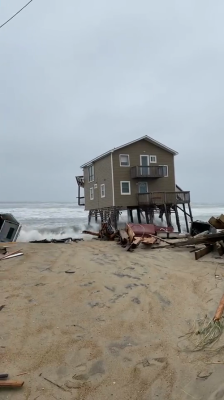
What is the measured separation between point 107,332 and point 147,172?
80.2 feet

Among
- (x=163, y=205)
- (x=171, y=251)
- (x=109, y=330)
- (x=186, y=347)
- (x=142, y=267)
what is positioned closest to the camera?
(x=186, y=347)

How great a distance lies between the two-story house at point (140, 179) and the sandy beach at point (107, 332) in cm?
2044

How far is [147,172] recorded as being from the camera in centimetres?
2769

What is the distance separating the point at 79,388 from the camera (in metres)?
2.82

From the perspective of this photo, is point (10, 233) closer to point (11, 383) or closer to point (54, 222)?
point (11, 383)

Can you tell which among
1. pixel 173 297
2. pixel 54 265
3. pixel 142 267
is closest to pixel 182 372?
pixel 173 297

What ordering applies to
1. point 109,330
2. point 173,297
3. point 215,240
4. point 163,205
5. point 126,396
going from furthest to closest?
1. point 163,205
2. point 215,240
3. point 173,297
4. point 109,330
5. point 126,396

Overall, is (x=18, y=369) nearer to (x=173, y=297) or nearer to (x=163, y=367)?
(x=163, y=367)

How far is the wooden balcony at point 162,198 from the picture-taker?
88.3 feet

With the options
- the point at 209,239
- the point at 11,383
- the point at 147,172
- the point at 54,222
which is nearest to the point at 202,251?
the point at 209,239

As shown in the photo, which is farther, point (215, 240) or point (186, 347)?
point (215, 240)

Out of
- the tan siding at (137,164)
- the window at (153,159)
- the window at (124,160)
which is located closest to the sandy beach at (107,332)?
the tan siding at (137,164)

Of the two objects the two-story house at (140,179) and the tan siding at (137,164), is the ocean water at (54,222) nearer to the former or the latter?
the two-story house at (140,179)

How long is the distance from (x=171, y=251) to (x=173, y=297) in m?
4.51
